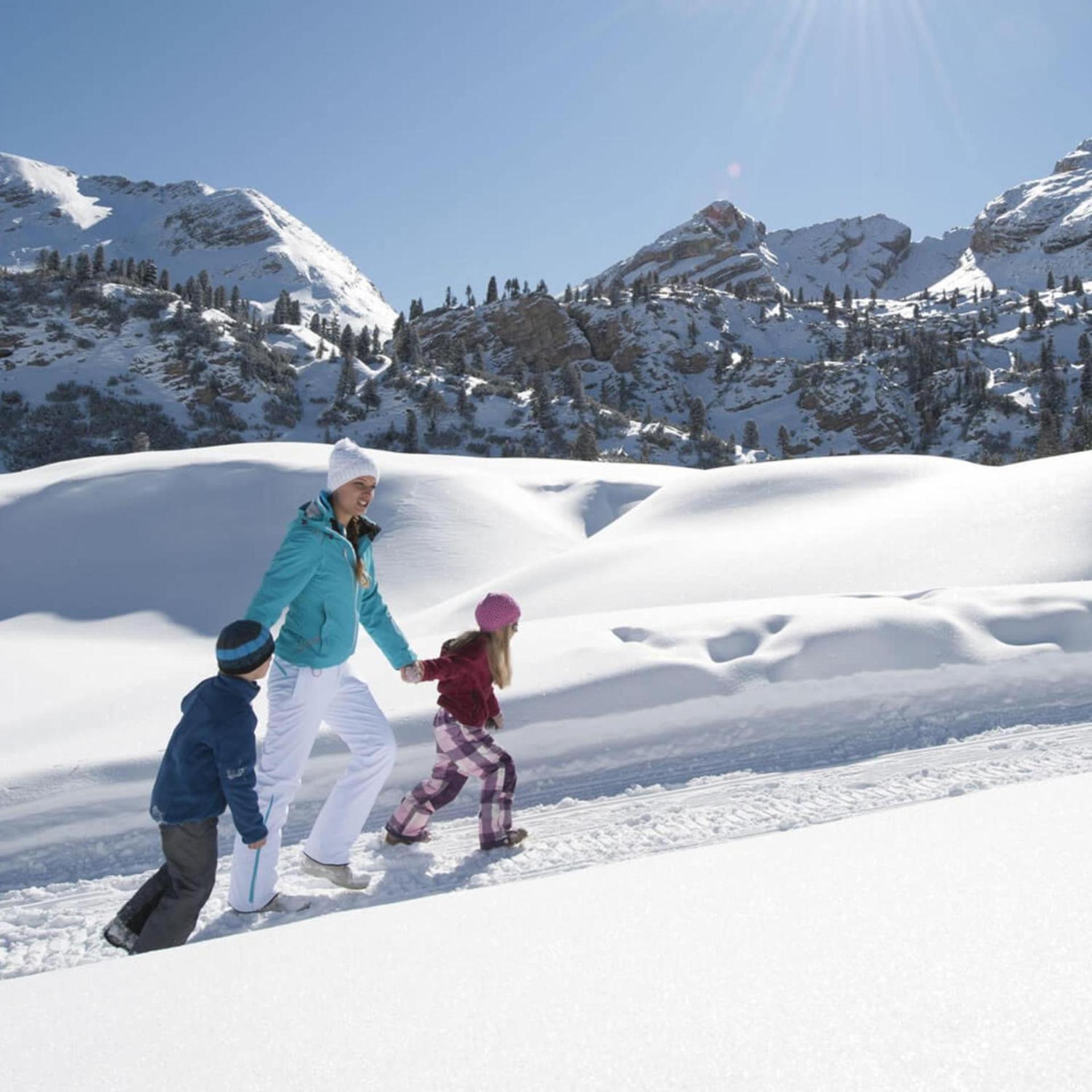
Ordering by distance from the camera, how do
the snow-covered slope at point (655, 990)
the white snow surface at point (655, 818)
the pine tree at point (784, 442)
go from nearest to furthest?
the snow-covered slope at point (655, 990)
the white snow surface at point (655, 818)
the pine tree at point (784, 442)

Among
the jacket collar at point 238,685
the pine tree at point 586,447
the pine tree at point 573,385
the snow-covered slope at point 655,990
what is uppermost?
the pine tree at point 573,385

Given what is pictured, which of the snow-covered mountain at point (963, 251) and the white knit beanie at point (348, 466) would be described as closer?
the white knit beanie at point (348, 466)

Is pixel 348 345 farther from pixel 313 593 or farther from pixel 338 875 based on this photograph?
pixel 338 875

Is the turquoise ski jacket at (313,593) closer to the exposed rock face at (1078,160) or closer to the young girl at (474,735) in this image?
the young girl at (474,735)

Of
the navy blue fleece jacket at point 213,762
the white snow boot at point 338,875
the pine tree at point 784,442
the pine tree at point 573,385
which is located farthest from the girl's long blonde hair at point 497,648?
the pine tree at point 784,442

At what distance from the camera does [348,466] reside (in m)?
3.37

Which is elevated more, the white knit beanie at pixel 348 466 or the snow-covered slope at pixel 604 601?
the white knit beanie at pixel 348 466

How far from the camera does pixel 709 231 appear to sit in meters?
158

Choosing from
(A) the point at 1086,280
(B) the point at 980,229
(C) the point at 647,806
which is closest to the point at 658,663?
(C) the point at 647,806

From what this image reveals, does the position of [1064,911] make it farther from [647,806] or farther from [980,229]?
[980,229]

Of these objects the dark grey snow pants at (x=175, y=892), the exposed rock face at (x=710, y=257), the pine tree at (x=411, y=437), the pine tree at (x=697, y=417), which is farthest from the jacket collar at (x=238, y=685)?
the exposed rock face at (x=710, y=257)

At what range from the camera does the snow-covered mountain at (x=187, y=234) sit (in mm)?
142750

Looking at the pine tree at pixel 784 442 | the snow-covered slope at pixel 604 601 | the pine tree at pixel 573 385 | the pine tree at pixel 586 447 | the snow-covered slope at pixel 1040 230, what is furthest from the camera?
the snow-covered slope at pixel 1040 230

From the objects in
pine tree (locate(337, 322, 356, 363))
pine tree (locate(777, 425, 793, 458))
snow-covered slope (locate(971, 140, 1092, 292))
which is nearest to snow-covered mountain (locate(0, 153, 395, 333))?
pine tree (locate(337, 322, 356, 363))
